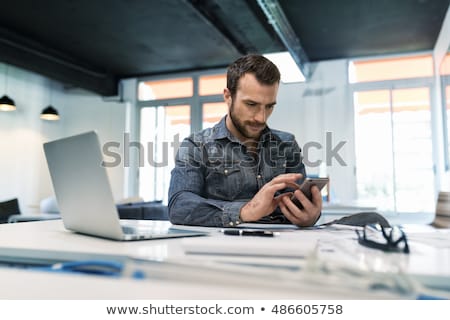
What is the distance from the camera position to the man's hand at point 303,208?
3.72 ft

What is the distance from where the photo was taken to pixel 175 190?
143 centimetres

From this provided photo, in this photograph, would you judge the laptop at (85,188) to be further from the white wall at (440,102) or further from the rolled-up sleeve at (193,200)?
the white wall at (440,102)

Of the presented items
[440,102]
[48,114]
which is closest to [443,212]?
[440,102]

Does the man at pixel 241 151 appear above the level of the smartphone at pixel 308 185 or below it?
above

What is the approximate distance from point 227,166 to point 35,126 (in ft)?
21.4

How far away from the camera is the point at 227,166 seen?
157 centimetres

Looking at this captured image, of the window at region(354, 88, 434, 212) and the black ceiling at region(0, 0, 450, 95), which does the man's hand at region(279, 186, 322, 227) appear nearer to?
the black ceiling at region(0, 0, 450, 95)

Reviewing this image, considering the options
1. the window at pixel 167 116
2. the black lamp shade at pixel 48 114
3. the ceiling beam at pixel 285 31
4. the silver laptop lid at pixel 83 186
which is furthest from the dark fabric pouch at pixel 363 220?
the black lamp shade at pixel 48 114

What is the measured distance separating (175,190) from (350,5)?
355 cm

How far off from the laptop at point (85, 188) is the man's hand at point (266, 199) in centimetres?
26

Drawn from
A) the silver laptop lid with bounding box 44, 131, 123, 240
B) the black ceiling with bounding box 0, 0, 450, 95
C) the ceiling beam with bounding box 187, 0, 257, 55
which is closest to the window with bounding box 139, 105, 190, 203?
the black ceiling with bounding box 0, 0, 450, 95

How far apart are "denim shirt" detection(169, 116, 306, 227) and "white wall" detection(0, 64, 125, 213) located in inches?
224
